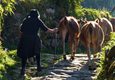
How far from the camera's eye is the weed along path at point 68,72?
1369 cm

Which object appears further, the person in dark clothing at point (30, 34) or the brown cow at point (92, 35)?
the brown cow at point (92, 35)

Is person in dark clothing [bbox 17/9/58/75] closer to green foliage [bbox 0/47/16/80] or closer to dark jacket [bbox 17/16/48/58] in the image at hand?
dark jacket [bbox 17/16/48/58]

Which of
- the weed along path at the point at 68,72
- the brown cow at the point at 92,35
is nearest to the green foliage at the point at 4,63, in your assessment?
the weed along path at the point at 68,72

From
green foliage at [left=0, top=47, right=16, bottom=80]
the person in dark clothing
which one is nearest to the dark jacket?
the person in dark clothing

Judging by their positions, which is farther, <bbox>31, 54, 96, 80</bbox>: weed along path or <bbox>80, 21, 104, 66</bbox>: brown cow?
<bbox>80, 21, 104, 66</bbox>: brown cow

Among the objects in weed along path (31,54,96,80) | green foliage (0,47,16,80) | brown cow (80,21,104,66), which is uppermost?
brown cow (80,21,104,66)

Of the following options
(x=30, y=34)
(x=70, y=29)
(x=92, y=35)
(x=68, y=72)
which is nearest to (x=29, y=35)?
(x=30, y=34)

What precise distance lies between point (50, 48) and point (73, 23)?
175 inches

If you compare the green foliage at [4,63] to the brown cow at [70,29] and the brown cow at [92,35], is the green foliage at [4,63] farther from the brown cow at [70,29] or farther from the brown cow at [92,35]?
the brown cow at [92,35]

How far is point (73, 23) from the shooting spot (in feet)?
52.9

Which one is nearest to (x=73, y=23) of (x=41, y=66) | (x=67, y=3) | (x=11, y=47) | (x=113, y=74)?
(x=41, y=66)

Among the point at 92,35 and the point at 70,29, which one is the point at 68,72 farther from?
the point at 70,29

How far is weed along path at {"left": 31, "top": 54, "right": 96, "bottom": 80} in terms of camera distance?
13.7 meters

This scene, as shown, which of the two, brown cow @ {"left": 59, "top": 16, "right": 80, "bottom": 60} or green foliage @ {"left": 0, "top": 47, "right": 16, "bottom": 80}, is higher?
brown cow @ {"left": 59, "top": 16, "right": 80, "bottom": 60}
